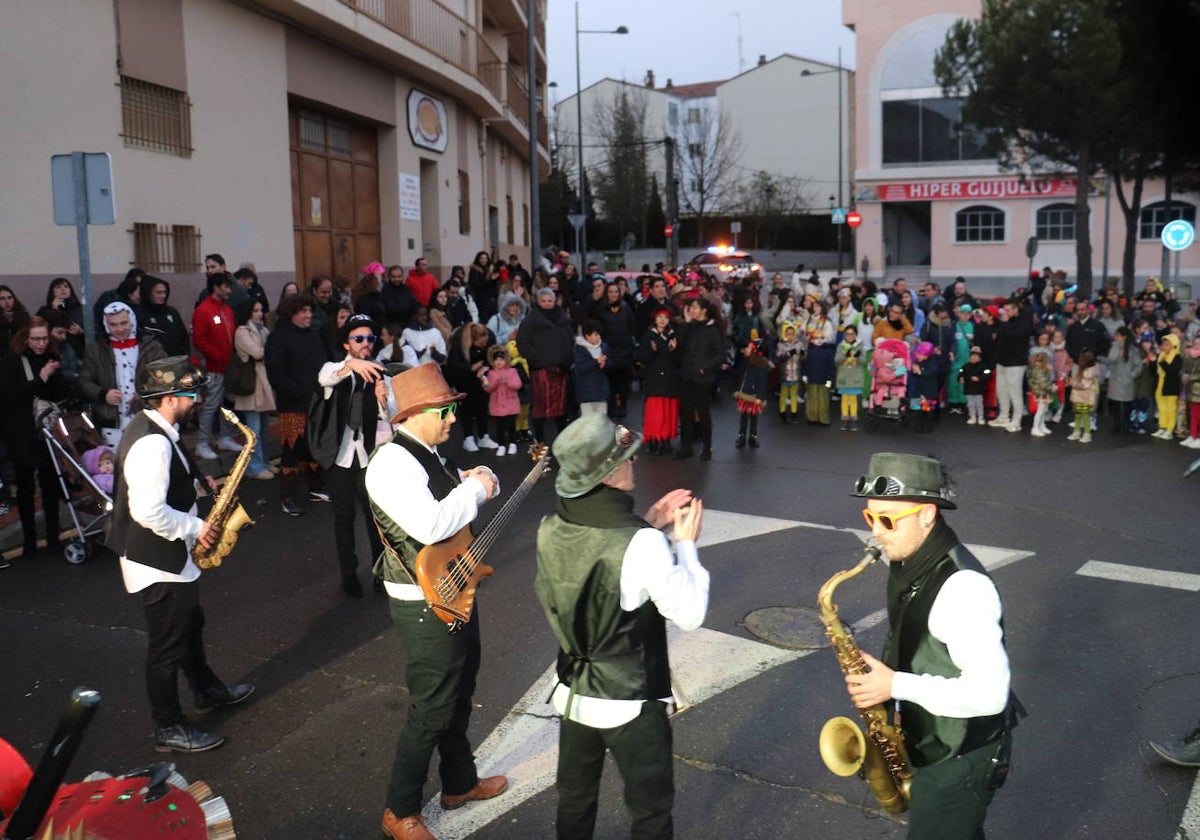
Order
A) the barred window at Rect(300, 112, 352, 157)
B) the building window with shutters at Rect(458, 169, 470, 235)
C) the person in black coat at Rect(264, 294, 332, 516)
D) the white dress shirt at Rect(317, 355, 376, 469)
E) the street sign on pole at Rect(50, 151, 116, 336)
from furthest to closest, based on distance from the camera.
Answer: the building window with shutters at Rect(458, 169, 470, 235) → the barred window at Rect(300, 112, 352, 157) → the person in black coat at Rect(264, 294, 332, 516) → the street sign on pole at Rect(50, 151, 116, 336) → the white dress shirt at Rect(317, 355, 376, 469)

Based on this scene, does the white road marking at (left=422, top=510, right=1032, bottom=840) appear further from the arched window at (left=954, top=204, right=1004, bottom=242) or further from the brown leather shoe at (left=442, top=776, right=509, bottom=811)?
the arched window at (left=954, top=204, right=1004, bottom=242)

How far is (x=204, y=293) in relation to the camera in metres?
11.9

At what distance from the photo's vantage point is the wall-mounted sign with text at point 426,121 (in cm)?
2112

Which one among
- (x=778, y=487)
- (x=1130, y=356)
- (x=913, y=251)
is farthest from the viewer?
(x=913, y=251)

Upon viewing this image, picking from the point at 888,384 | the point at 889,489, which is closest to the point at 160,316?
the point at 888,384

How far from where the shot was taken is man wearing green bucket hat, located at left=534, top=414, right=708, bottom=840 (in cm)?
345

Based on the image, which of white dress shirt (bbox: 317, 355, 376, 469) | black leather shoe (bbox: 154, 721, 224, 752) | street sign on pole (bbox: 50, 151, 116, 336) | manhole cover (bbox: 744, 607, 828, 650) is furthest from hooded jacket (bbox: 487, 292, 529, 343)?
black leather shoe (bbox: 154, 721, 224, 752)

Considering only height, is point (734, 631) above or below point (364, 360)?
below

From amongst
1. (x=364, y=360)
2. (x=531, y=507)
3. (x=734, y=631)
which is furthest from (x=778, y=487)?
(x=364, y=360)

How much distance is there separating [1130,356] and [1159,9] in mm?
5709

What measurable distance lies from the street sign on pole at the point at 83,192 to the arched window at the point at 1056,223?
43293 millimetres

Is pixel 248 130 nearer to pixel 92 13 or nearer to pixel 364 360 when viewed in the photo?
pixel 92 13

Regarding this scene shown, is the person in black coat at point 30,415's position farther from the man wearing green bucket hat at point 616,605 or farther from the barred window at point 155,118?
the man wearing green bucket hat at point 616,605

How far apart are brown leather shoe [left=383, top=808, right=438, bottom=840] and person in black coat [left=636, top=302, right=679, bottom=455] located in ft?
28.8
